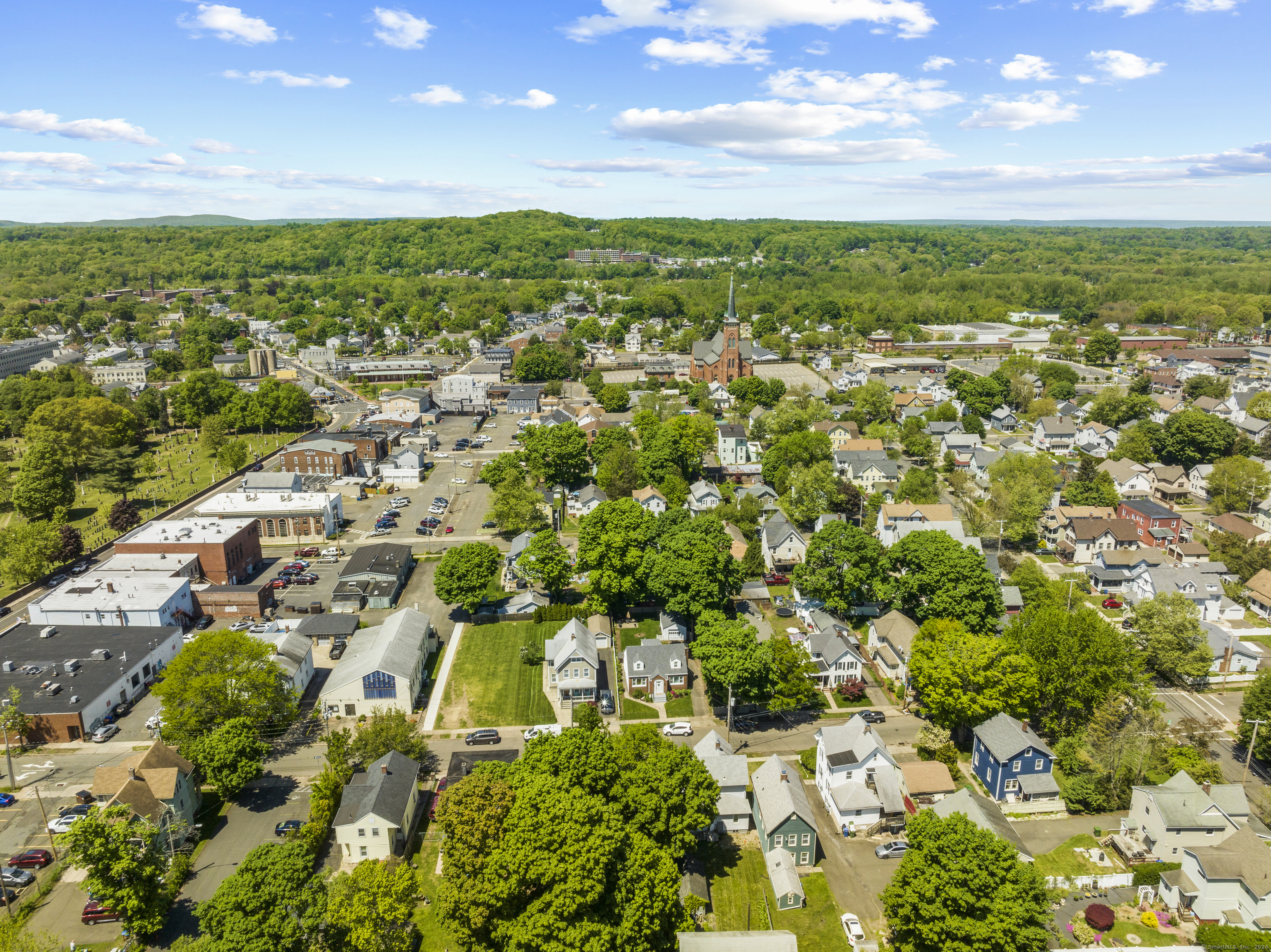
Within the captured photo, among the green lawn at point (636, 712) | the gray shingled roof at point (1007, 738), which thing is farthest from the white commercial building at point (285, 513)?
the gray shingled roof at point (1007, 738)

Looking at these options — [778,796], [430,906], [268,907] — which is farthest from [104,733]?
[778,796]

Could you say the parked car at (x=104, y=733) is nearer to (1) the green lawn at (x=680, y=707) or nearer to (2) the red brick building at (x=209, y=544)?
(2) the red brick building at (x=209, y=544)

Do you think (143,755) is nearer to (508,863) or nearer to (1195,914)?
(508,863)

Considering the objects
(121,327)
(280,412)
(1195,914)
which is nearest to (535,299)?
(121,327)

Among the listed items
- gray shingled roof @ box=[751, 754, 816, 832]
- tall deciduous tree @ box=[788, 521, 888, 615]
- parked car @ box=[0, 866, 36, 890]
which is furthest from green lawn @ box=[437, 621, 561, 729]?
tall deciduous tree @ box=[788, 521, 888, 615]

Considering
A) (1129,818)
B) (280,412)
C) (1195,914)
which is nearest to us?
(1195,914)

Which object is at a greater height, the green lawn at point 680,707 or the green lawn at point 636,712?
the green lawn at point 680,707
